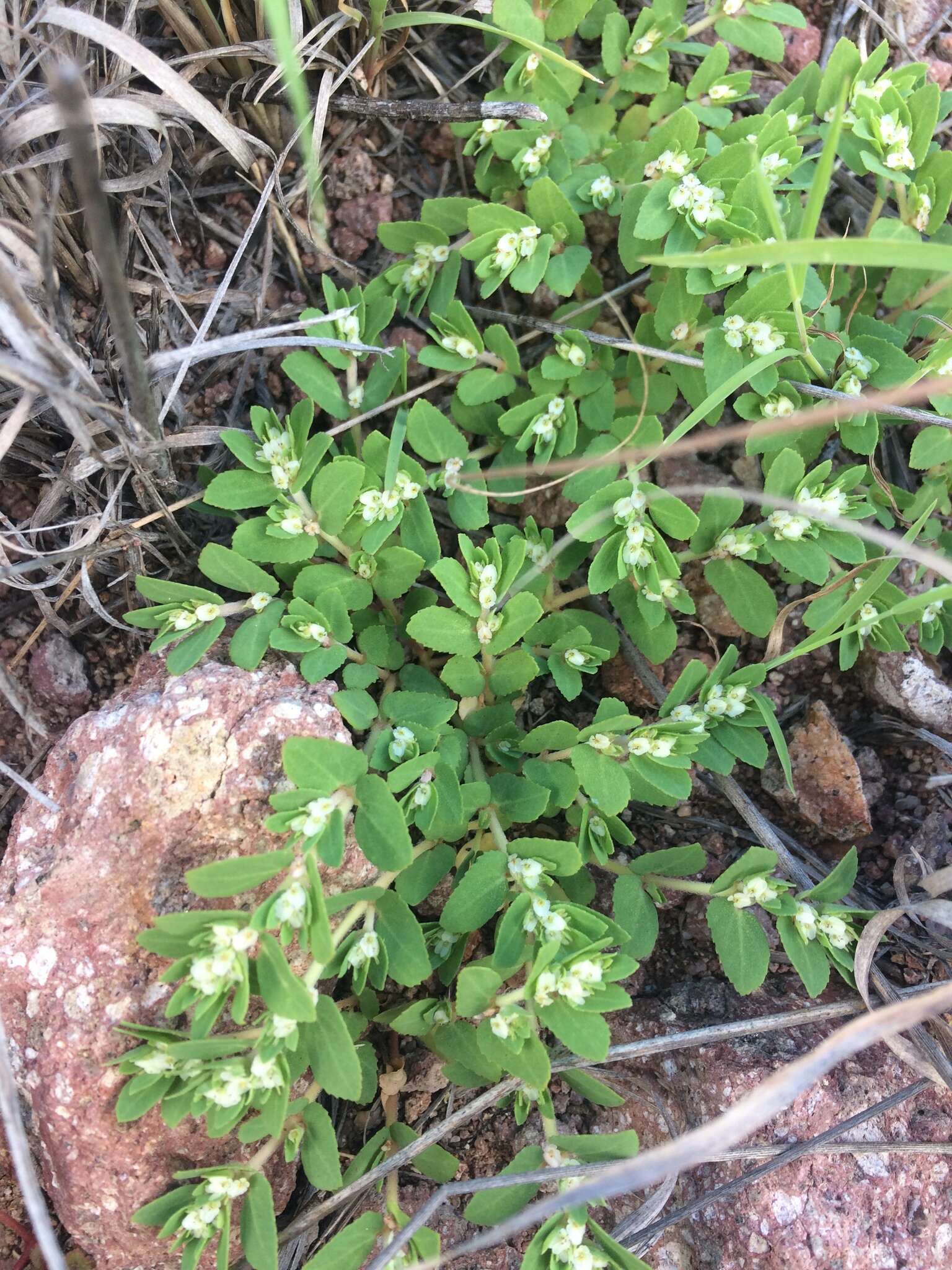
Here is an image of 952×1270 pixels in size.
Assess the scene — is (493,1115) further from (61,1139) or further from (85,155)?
(85,155)

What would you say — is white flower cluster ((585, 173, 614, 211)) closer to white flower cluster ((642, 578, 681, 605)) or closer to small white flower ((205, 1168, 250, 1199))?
white flower cluster ((642, 578, 681, 605))

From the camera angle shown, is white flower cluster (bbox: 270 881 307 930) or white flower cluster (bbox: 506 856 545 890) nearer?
white flower cluster (bbox: 270 881 307 930)

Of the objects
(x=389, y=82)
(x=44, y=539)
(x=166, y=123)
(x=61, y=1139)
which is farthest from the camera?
(x=389, y=82)

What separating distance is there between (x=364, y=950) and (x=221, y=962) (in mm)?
484

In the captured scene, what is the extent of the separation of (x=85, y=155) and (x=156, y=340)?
172 centimetres

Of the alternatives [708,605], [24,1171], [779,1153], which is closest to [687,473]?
[708,605]

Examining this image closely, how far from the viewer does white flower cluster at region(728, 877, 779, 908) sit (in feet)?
9.99

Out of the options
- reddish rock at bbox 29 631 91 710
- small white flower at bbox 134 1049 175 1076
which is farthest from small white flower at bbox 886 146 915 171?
small white flower at bbox 134 1049 175 1076

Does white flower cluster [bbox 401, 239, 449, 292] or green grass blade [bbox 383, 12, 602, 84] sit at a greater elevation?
green grass blade [bbox 383, 12, 602, 84]

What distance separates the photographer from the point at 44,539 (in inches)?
138

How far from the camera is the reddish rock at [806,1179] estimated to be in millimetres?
2986

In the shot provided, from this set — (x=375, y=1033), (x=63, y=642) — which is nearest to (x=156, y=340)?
(x=63, y=642)

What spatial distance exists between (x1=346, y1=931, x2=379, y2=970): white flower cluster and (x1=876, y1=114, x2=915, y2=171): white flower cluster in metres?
3.07

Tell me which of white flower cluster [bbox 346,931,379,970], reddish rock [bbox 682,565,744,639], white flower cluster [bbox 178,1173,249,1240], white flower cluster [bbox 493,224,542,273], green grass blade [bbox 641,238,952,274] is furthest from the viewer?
reddish rock [bbox 682,565,744,639]
